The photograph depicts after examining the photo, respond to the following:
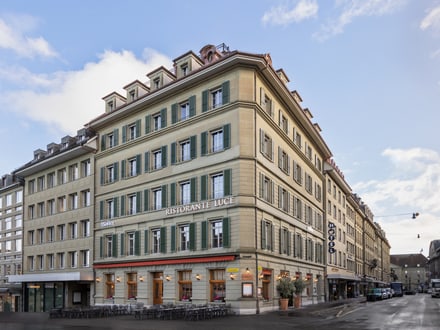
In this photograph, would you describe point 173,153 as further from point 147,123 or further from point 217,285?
point 217,285

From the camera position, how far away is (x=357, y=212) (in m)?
93.7

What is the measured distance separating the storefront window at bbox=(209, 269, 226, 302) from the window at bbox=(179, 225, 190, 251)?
3240 mm

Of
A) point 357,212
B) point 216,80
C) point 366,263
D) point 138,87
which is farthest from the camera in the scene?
point 366,263

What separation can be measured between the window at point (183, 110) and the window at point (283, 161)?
8377 mm

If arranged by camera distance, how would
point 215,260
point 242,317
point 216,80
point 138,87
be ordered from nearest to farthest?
point 242,317 → point 215,260 → point 216,80 → point 138,87

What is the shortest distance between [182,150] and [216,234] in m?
7.75

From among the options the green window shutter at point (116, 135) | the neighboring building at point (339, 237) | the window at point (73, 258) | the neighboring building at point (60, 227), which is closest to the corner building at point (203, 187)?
the green window shutter at point (116, 135)

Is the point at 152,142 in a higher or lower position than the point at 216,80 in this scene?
lower

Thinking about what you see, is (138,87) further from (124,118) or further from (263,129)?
(263,129)

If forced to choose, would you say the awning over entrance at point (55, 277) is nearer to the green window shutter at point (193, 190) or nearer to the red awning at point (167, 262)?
the red awning at point (167, 262)

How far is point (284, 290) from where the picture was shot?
37656 millimetres

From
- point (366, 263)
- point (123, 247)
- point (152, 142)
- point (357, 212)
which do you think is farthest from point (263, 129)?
point (366, 263)

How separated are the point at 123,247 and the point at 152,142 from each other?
970 centimetres

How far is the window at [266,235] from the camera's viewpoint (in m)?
35.5
